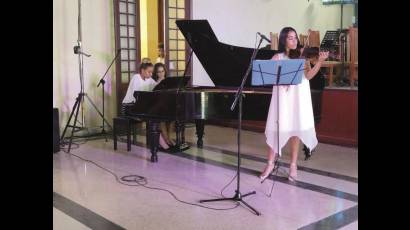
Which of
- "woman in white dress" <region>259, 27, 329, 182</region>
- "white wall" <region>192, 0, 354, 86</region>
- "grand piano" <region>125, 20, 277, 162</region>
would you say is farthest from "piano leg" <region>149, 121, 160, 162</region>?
"white wall" <region>192, 0, 354, 86</region>

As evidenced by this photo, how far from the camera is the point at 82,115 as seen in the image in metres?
6.30

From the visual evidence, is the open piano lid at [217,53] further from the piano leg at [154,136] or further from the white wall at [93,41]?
the white wall at [93,41]

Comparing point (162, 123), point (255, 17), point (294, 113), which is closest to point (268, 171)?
point (294, 113)

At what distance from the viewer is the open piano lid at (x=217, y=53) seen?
434cm

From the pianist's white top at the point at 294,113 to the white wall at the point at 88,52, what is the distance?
3.33 meters

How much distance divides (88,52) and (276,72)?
3643 millimetres

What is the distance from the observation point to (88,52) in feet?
20.8

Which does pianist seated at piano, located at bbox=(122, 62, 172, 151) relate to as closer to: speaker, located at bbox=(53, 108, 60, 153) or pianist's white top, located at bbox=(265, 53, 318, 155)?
speaker, located at bbox=(53, 108, 60, 153)

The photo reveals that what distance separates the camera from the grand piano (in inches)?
172

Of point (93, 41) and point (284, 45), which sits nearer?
point (284, 45)

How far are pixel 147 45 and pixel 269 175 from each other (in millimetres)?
4052

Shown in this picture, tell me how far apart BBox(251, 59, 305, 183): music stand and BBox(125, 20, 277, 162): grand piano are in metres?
0.95

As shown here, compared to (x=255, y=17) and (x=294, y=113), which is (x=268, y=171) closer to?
(x=294, y=113)
